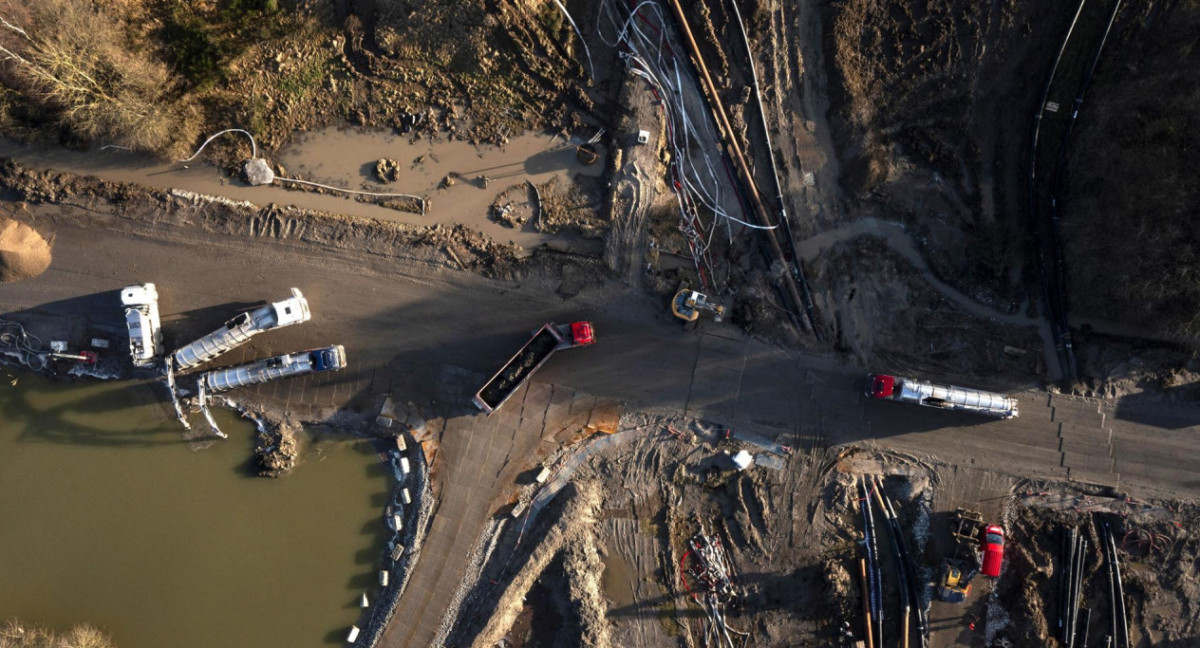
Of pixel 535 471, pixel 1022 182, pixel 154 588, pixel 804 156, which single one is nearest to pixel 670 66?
pixel 804 156

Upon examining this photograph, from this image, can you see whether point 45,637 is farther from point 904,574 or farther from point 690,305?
point 904,574

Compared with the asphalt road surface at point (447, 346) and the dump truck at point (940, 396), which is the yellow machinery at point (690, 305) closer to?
the asphalt road surface at point (447, 346)

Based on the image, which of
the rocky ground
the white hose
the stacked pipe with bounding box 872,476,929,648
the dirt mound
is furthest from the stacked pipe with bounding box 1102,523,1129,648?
the dirt mound

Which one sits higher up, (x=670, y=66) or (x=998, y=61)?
(x=998, y=61)

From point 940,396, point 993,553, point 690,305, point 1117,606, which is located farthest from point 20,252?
point 1117,606

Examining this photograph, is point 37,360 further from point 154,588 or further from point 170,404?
point 154,588

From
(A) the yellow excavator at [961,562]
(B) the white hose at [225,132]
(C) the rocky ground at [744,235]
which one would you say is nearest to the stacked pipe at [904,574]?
(C) the rocky ground at [744,235]

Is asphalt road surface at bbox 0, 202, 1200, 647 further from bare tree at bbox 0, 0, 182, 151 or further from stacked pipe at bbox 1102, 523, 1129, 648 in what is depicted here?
stacked pipe at bbox 1102, 523, 1129, 648
